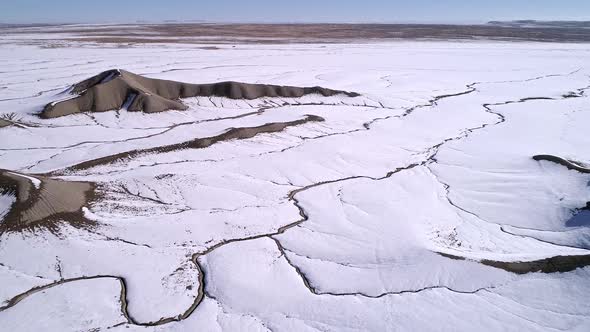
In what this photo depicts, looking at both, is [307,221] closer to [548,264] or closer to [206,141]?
[548,264]

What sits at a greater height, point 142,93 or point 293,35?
point 293,35

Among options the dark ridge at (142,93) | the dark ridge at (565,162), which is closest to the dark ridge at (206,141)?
the dark ridge at (142,93)

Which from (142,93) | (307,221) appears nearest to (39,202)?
(307,221)

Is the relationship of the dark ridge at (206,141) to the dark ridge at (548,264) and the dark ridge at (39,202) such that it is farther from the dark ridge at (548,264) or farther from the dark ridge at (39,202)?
the dark ridge at (548,264)

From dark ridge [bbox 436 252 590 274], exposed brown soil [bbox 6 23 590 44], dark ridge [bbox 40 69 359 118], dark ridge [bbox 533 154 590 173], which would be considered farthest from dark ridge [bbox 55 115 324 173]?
exposed brown soil [bbox 6 23 590 44]

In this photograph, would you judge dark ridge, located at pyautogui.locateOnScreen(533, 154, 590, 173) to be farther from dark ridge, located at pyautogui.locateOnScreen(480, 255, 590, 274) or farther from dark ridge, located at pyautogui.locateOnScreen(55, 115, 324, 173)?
dark ridge, located at pyautogui.locateOnScreen(55, 115, 324, 173)

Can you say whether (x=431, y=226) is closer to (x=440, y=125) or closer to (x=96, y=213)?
(x=96, y=213)
